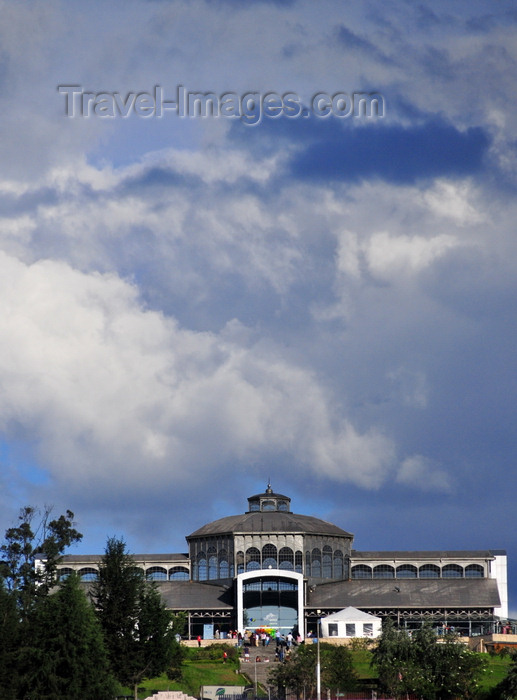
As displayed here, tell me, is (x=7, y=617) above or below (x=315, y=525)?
below

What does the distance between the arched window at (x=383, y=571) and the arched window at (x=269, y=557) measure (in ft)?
38.9

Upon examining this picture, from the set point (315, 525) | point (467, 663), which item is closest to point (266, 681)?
point (467, 663)

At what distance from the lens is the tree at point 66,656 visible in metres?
78.1

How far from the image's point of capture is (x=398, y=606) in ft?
433

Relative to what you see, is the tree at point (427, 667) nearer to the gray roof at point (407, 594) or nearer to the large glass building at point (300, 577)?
the large glass building at point (300, 577)

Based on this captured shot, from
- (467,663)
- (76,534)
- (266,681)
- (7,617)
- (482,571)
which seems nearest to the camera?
(7,617)

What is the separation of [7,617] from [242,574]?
49506 millimetres

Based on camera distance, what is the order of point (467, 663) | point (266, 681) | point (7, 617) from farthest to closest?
point (266, 681) < point (467, 663) < point (7, 617)

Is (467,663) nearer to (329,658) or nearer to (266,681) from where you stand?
(329,658)

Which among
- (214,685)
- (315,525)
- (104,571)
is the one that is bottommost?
(214,685)

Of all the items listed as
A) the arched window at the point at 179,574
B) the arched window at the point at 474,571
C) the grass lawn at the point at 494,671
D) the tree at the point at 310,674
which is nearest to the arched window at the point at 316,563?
the arched window at the point at 179,574

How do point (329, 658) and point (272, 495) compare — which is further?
point (272, 495)

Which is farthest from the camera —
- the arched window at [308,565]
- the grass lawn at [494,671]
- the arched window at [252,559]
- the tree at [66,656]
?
the arched window at [308,565]

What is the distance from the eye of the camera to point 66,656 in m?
78.6
